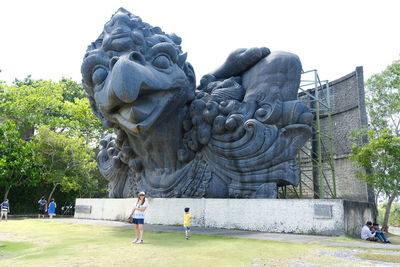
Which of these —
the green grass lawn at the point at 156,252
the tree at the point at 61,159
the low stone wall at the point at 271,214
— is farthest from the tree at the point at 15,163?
the green grass lawn at the point at 156,252

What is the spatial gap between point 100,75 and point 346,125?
12688 millimetres

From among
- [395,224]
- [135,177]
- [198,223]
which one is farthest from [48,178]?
[395,224]

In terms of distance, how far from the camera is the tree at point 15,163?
18.5m

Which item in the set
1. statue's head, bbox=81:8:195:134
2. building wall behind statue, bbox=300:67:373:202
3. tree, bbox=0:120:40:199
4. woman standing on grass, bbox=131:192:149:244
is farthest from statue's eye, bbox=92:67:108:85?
tree, bbox=0:120:40:199

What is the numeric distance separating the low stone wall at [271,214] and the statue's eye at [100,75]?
3529 millimetres

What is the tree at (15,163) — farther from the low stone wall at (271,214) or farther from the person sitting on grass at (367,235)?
the person sitting on grass at (367,235)

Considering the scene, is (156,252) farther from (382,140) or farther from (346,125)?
(346,125)

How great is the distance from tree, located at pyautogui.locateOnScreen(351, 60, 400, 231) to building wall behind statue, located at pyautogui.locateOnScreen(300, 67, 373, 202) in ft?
2.89

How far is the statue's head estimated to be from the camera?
8.23 metres

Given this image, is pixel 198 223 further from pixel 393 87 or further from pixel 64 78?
pixel 64 78

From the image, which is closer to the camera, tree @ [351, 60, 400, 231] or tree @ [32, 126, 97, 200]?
tree @ [351, 60, 400, 231]

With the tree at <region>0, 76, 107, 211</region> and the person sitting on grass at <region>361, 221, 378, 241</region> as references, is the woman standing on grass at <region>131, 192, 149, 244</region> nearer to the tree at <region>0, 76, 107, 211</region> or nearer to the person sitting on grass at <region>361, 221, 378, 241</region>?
the person sitting on grass at <region>361, 221, 378, 241</region>

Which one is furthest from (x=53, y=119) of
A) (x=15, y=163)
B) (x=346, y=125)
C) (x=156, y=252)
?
(x=156, y=252)

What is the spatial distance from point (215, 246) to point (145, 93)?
4692mm
